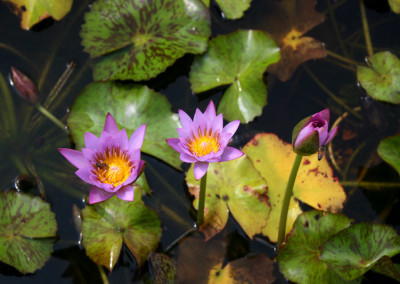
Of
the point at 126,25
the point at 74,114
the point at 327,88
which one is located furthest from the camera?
the point at 327,88

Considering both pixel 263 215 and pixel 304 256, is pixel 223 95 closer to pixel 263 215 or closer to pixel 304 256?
pixel 263 215

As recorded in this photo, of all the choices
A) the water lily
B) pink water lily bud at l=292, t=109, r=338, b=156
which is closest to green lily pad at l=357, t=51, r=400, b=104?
pink water lily bud at l=292, t=109, r=338, b=156

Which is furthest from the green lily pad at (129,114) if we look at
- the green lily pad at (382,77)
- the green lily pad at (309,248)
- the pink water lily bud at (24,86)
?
the green lily pad at (382,77)

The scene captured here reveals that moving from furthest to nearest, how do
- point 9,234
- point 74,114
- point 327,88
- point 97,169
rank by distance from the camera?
point 327,88 → point 74,114 → point 9,234 → point 97,169

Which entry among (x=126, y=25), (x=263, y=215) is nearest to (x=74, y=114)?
(x=126, y=25)

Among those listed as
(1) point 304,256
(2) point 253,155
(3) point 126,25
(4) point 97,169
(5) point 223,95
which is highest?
(3) point 126,25

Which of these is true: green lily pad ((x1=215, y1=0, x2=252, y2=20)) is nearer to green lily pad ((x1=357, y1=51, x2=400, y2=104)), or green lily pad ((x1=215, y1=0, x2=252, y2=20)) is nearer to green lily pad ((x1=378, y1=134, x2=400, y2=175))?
green lily pad ((x1=357, y1=51, x2=400, y2=104))
